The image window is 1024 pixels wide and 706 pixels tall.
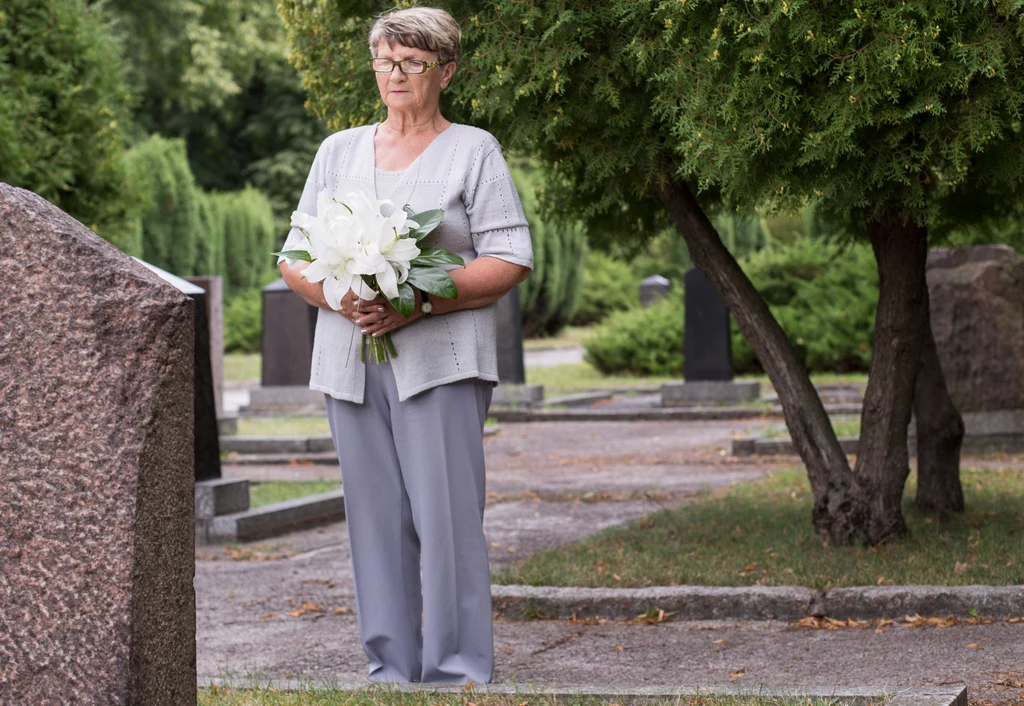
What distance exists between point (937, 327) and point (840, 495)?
4.97 metres

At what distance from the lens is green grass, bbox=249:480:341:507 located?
9.58 meters

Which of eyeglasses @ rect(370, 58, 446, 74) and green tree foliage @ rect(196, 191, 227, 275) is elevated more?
green tree foliage @ rect(196, 191, 227, 275)

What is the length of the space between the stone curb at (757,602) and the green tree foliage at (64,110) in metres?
7.35

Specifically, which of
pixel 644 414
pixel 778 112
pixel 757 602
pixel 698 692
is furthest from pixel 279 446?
pixel 698 692

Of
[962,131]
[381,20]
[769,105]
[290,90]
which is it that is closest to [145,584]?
[381,20]

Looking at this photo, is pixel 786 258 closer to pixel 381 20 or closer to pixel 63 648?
pixel 381 20

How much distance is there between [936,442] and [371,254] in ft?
14.7

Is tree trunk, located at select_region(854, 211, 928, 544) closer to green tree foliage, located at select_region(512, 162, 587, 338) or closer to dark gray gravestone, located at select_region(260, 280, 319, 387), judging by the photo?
dark gray gravestone, located at select_region(260, 280, 319, 387)

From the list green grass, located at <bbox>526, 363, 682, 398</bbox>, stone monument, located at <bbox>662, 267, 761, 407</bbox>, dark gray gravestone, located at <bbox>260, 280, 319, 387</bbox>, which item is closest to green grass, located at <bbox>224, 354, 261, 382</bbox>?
green grass, located at <bbox>526, 363, 682, 398</bbox>

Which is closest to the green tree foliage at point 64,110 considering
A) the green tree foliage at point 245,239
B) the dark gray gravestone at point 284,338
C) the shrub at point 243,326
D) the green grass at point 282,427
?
the green grass at point 282,427

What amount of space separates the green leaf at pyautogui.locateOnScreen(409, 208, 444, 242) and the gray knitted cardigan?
0.38ft

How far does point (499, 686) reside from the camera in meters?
4.01

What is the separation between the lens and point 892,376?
6227mm

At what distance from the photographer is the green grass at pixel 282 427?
534 inches
